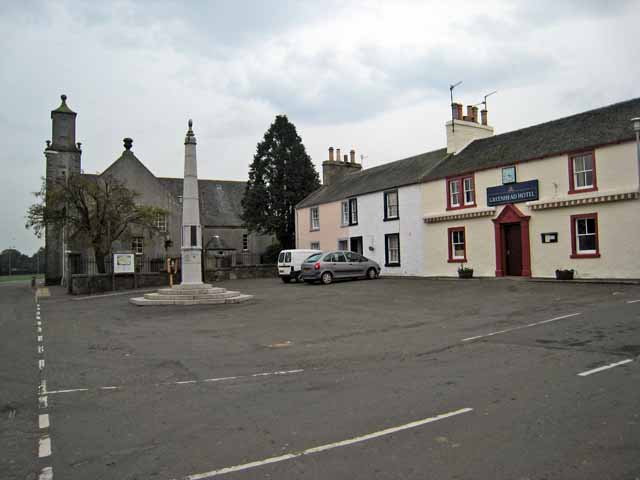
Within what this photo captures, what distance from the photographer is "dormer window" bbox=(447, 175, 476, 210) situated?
87.1ft

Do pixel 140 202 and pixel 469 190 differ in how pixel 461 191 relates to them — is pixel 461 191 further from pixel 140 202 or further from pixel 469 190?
pixel 140 202

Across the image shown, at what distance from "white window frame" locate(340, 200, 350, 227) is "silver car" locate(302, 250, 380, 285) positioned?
6964 millimetres

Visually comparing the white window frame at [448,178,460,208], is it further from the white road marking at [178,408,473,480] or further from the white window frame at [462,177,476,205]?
the white road marking at [178,408,473,480]

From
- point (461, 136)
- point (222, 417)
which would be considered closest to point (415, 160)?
point (461, 136)

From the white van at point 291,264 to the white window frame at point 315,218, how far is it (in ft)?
27.7

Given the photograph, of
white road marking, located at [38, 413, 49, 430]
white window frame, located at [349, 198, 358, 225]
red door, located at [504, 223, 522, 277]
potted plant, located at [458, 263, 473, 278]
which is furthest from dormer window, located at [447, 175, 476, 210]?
white road marking, located at [38, 413, 49, 430]

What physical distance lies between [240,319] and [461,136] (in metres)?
20.5

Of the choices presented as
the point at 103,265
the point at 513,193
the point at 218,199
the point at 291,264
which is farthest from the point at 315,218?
the point at 218,199

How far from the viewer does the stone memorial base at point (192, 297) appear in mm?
19797

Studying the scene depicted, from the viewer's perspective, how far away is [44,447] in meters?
4.93

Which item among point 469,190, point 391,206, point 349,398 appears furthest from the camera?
point 391,206

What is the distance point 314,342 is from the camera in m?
10.6

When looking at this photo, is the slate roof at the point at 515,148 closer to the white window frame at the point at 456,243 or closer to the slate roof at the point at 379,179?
the slate roof at the point at 379,179

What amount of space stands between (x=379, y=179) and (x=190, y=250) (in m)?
16.2
